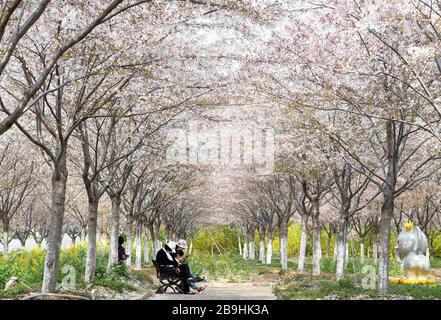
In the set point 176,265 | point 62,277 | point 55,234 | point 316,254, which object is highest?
point 55,234

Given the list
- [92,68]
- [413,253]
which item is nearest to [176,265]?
[92,68]

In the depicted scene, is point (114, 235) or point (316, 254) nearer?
point (114, 235)

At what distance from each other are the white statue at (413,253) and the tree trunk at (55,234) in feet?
42.0

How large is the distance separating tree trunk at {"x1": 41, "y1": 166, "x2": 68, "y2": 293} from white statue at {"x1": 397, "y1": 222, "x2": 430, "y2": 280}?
12802 mm

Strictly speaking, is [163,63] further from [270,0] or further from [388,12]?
[388,12]

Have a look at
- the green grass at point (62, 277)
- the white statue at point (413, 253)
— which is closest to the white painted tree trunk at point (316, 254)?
the white statue at point (413, 253)

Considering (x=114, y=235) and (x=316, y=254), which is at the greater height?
(x=114, y=235)

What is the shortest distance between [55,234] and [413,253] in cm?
1322

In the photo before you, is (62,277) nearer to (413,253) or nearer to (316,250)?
(316,250)

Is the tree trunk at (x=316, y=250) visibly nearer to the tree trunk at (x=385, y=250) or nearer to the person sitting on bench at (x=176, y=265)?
the person sitting on bench at (x=176, y=265)

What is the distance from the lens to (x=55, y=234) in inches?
514

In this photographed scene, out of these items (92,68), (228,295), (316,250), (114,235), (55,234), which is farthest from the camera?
(316,250)

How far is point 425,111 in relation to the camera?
15.8m
